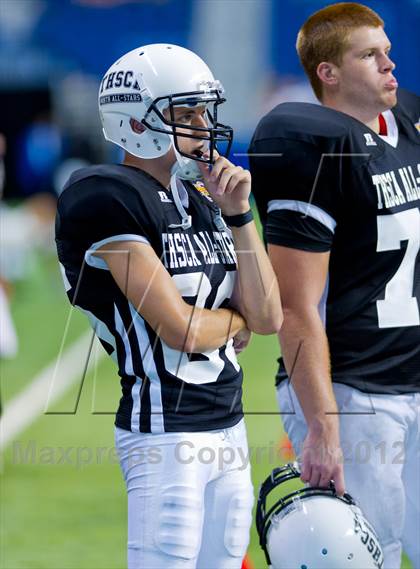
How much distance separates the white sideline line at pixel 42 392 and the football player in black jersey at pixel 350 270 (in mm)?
3688

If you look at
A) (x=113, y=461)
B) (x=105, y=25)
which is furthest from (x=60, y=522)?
(x=105, y=25)

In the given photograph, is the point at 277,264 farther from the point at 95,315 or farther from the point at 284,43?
the point at 284,43

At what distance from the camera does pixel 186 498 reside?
317cm

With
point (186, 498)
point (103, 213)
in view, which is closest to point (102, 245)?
point (103, 213)

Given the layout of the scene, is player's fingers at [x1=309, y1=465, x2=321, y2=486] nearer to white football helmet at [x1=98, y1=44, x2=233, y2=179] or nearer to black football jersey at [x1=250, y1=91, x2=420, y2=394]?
black football jersey at [x1=250, y1=91, x2=420, y2=394]

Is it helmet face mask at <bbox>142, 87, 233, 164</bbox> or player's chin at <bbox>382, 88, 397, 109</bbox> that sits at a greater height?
player's chin at <bbox>382, 88, 397, 109</bbox>

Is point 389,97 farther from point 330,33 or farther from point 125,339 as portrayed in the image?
point 125,339

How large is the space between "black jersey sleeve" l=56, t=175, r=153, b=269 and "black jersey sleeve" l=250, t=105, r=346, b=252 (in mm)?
604

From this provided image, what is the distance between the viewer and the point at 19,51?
77.6 ft

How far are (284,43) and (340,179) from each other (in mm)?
20138

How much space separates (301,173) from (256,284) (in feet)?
1.59

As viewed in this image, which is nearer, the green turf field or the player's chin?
the player's chin

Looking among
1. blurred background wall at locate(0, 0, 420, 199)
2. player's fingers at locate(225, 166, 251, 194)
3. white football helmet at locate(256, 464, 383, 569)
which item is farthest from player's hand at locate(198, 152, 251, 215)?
blurred background wall at locate(0, 0, 420, 199)

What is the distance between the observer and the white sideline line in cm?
741
